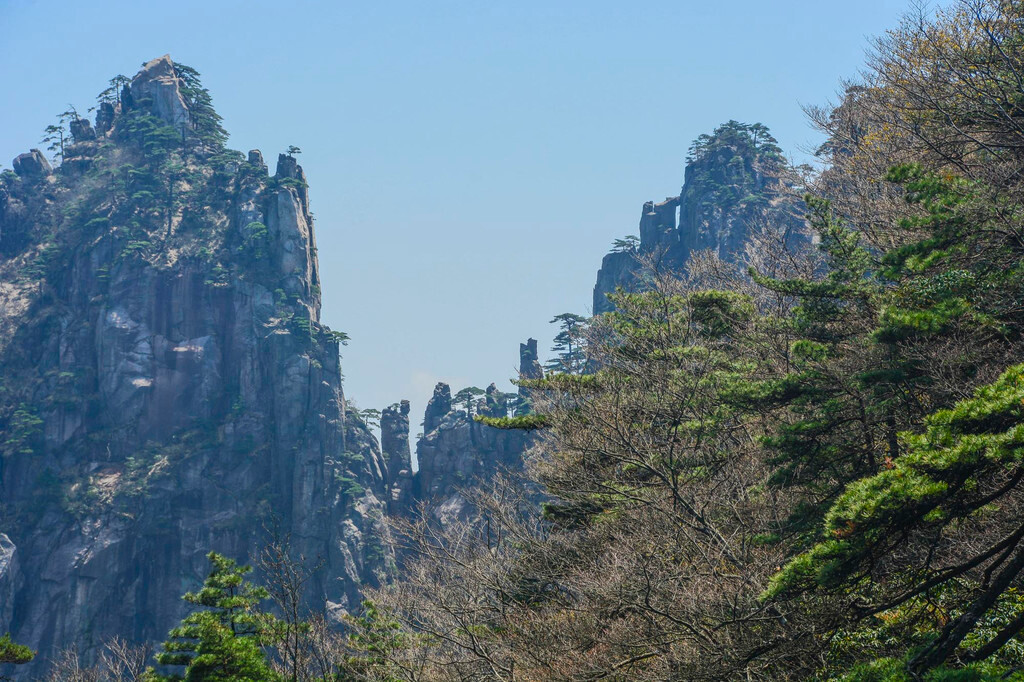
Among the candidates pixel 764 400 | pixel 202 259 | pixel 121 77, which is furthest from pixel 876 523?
pixel 121 77

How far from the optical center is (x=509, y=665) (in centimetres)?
1161

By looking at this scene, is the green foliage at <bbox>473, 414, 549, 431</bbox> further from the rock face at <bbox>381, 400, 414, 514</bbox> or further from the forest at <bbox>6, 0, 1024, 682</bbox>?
the rock face at <bbox>381, 400, 414, 514</bbox>

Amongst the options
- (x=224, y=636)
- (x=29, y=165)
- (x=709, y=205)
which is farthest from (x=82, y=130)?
(x=224, y=636)

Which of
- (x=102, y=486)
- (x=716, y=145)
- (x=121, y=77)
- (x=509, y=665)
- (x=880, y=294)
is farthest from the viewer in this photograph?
(x=121, y=77)

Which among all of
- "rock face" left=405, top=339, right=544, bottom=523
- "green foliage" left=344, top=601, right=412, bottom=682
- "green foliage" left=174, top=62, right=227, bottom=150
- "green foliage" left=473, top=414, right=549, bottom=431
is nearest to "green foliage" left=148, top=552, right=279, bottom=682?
"green foliage" left=344, top=601, right=412, bottom=682

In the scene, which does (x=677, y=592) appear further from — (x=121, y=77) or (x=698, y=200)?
(x=121, y=77)

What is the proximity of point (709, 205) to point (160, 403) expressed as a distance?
5316cm

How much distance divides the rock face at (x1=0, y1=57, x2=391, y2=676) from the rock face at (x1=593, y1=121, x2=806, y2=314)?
29877mm

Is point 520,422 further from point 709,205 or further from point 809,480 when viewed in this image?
point 709,205

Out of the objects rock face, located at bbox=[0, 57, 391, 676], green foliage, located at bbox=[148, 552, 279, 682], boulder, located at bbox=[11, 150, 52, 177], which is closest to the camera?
green foliage, located at bbox=[148, 552, 279, 682]

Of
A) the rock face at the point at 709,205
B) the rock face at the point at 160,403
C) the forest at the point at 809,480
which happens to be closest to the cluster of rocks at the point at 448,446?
the rock face at the point at 160,403

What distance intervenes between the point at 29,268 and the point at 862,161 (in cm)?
7682

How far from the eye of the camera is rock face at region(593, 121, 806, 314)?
74.1 meters

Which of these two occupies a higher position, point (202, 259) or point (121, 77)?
point (121, 77)
